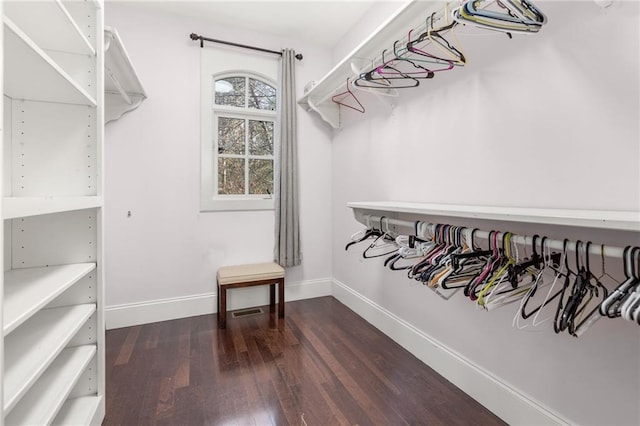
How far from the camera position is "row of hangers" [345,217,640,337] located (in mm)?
870

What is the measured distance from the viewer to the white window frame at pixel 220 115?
Result: 2.80m

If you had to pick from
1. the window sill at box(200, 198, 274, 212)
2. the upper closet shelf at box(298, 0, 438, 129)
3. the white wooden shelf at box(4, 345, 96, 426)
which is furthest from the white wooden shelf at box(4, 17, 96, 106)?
the window sill at box(200, 198, 274, 212)

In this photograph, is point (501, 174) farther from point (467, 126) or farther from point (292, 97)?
point (292, 97)

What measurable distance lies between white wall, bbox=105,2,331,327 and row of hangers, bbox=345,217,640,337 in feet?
6.21

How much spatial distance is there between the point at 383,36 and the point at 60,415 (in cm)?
241

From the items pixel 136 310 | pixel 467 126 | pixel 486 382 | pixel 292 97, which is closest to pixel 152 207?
pixel 136 310

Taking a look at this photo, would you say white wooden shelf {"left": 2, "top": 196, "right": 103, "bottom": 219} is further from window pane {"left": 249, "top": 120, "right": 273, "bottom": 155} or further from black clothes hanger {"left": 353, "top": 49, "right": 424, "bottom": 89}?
window pane {"left": 249, "top": 120, "right": 273, "bottom": 155}

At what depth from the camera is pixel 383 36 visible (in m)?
1.76

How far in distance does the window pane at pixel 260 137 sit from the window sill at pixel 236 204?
0.49 metres

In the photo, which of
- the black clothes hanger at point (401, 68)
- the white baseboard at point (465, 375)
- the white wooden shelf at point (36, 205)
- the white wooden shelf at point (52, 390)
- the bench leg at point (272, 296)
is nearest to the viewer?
the white wooden shelf at point (36, 205)

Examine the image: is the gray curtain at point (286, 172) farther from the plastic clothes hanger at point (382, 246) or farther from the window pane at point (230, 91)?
the plastic clothes hanger at point (382, 246)

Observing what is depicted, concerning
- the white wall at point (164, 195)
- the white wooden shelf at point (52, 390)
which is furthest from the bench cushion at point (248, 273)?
the white wooden shelf at point (52, 390)

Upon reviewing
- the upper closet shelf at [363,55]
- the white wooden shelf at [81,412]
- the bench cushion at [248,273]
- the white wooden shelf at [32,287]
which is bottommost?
the white wooden shelf at [81,412]

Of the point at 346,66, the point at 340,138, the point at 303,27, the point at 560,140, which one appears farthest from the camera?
the point at 340,138
